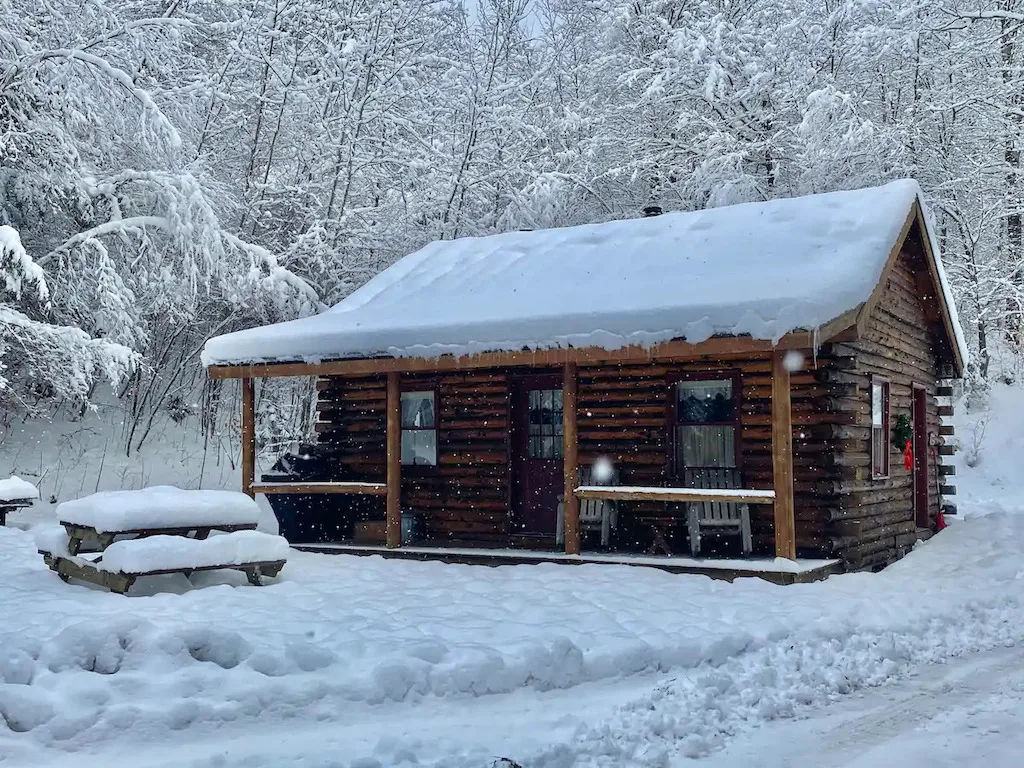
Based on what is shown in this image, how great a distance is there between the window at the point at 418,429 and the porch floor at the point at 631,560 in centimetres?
179

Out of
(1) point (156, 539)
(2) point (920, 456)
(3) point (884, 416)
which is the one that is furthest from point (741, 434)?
(1) point (156, 539)

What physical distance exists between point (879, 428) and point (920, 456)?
3.23 meters

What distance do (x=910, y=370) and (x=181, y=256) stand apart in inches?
490

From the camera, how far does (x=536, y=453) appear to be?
1456 cm

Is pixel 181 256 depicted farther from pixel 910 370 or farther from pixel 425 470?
pixel 910 370

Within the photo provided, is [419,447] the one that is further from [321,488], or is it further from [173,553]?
[173,553]

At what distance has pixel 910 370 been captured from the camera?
1556 cm

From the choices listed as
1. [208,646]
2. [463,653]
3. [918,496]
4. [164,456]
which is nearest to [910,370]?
[918,496]

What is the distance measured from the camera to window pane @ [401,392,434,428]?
15.2 metres

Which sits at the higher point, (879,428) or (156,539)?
(879,428)

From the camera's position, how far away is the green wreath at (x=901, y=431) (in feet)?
46.7

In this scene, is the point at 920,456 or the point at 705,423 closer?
the point at 705,423

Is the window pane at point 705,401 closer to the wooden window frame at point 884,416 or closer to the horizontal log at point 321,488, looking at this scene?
the wooden window frame at point 884,416

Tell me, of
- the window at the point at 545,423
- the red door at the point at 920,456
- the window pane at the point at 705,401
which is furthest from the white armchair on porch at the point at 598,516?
the red door at the point at 920,456
